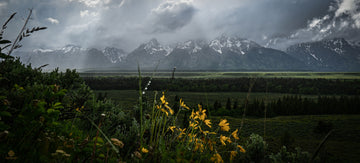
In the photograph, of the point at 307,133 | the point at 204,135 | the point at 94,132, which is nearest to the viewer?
the point at 204,135

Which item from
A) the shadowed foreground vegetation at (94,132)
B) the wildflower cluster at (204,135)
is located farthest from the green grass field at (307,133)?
the shadowed foreground vegetation at (94,132)

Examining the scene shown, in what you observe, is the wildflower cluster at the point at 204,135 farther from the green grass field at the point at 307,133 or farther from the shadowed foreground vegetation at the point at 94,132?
the green grass field at the point at 307,133

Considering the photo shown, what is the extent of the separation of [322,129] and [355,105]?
47.9m

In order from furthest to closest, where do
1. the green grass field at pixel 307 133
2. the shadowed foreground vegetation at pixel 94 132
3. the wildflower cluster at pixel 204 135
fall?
the green grass field at pixel 307 133 → the wildflower cluster at pixel 204 135 → the shadowed foreground vegetation at pixel 94 132

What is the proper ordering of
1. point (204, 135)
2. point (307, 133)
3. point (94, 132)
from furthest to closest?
point (307, 133), point (94, 132), point (204, 135)

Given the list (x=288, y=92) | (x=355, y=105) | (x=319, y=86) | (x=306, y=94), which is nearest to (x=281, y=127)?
(x=355, y=105)

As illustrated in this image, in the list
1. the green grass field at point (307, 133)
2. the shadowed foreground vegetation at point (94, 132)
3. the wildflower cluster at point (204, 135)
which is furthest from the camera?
the green grass field at point (307, 133)

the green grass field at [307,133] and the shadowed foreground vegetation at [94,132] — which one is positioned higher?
the shadowed foreground vegetation at [94,132]

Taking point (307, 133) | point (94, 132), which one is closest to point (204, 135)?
point (94, 132)

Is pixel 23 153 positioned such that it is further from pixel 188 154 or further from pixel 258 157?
pixel 258 157

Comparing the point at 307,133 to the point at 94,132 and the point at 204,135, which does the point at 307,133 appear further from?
the point at 94,132

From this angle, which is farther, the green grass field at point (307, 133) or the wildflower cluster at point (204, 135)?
the green grass field at point (307, 133)

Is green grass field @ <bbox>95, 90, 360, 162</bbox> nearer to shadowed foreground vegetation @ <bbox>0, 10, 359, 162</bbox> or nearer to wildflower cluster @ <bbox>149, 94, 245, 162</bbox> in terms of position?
wildflower cluster @ <bbox>149, 94, 245, 162</bbox>

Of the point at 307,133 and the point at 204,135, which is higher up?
the point at 204,135
